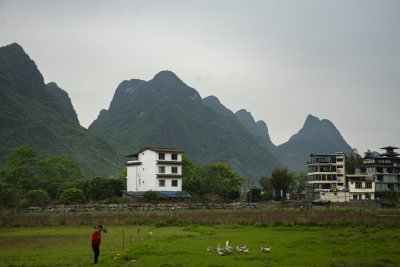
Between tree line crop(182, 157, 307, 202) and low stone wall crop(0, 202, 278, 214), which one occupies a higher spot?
tree line crop(182, 157, 307, 202)

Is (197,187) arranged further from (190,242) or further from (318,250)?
(318,250)

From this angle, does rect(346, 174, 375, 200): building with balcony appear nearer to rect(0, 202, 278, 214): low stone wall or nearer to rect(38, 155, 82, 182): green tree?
rect(0, 202, 278, 214): low stone wall

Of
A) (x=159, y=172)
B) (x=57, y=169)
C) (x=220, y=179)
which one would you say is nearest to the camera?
(x=159, y=172)


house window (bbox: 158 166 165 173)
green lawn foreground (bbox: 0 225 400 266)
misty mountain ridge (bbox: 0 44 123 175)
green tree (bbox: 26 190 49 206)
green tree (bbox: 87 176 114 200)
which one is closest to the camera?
green lawn foreground (bbox: 0 225 400 266)

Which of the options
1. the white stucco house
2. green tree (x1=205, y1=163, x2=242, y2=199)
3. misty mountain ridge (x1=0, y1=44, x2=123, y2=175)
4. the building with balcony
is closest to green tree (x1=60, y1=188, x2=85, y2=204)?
the white stucco house

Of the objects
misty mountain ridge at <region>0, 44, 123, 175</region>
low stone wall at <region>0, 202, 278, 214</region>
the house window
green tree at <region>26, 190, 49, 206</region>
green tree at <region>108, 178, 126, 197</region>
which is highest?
misty mountain ridge at <region>0, 44, 123, 175</region>

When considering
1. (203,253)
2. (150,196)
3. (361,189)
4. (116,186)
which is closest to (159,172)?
(150,196)

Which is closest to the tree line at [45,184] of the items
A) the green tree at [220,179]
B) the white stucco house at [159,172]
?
the white stucco house at [159,172]

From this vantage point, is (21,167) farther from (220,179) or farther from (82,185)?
(220,179)

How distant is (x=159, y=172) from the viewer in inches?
2844

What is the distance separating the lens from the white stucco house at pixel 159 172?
71.8m

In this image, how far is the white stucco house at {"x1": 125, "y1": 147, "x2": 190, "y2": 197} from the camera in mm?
71812

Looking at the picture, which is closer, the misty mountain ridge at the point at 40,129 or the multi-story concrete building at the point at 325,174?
the multi-story concrete building at the point at 325,174

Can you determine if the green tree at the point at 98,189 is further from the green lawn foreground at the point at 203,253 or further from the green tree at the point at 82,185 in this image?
the green lawn foreground at the point at 203,253
